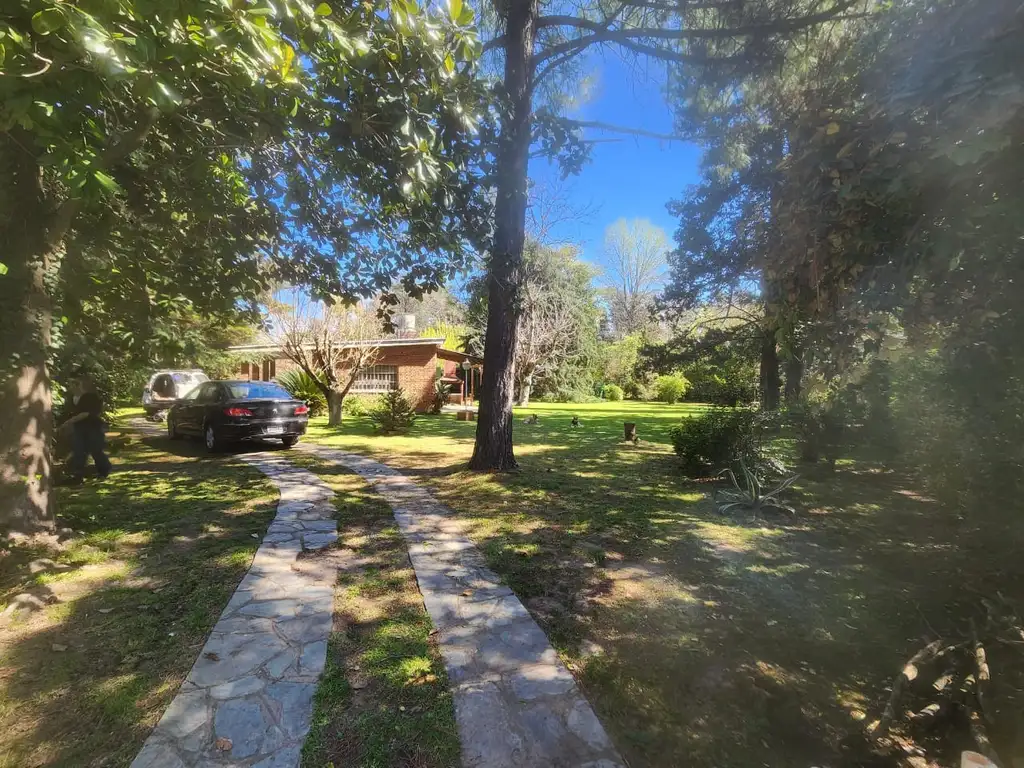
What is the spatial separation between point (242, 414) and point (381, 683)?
367 inches

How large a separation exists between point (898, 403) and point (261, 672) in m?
5.74

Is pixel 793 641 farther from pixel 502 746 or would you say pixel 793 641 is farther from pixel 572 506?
pixel 572 506

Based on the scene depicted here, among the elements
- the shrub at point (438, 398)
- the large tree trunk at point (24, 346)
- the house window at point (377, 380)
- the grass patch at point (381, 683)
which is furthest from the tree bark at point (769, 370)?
the house window at point (377, 380)

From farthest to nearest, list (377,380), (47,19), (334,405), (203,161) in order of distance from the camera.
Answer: (377,380), (334,405), (203,161), (47,19)

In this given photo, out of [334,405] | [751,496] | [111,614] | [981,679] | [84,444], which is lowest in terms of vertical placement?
[111,614]

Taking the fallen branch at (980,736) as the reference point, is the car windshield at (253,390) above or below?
above

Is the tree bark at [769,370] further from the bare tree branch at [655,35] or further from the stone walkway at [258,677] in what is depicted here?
the stone walkway at [258,677]

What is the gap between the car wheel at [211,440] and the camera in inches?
412

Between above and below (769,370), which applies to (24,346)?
below

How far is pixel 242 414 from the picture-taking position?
33.9ft

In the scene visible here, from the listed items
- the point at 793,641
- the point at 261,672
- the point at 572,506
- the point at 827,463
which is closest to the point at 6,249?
the point at 261,672

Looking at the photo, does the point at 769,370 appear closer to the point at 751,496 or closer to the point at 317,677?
the point at 751,496

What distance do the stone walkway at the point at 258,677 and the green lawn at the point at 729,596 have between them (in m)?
1.49

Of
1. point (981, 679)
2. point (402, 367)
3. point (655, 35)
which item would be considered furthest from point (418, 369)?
point (981, 679)
